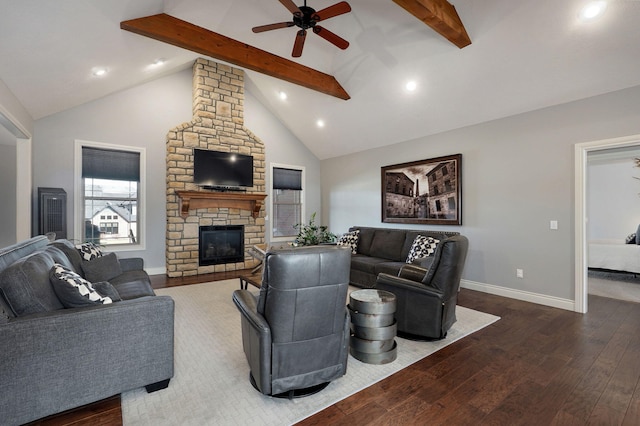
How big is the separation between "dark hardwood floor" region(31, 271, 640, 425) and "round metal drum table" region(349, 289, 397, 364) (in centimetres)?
23

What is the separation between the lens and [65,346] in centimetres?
172

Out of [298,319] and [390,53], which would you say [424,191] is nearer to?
[390,53]

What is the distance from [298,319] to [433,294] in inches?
59.6

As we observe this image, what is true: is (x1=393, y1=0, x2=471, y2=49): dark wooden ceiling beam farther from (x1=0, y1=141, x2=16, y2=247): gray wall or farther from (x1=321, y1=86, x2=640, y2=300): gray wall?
(x1=0, y1=141, x2=16, y2=247): gray wall

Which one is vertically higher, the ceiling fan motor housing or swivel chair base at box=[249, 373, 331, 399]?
the ceiling fan motor housing

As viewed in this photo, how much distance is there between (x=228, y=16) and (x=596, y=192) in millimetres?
8886

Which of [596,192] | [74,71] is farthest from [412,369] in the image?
[596,192]

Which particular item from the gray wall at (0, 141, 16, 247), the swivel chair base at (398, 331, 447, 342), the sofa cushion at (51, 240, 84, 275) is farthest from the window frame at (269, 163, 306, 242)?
the swivel chair base at (398, 331, 447, 342)

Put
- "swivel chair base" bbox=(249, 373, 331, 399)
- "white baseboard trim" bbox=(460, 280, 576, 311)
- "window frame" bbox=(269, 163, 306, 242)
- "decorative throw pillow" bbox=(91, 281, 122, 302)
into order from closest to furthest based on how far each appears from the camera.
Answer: "swivel chair base" bbox=(249, 373, 331, 399)
"decorative throw pillow" bbox=(91, 281, 122, 302)
"white baseboard trim" bbox=(460, 280, 576, 311)
"window frame" bbox=(269, 163, 306, 242)

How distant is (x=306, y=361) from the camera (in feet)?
6.32

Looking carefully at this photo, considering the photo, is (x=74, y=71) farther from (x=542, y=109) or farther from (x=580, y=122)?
(x=580, y=122)

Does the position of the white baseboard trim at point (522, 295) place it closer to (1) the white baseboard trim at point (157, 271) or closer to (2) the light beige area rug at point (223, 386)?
(2) the light beige area rug at point (223, 386)

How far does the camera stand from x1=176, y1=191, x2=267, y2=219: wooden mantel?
559cm

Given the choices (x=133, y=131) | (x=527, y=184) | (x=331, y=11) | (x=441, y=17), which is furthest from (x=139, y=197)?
(x=527, y=184)
